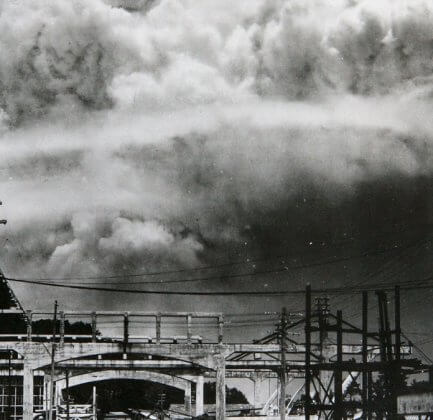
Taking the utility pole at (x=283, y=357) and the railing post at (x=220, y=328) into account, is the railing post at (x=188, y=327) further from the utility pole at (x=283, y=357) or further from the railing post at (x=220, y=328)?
the utility pole at (x=283, y=357)

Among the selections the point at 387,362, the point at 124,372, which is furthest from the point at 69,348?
the point at 387,362

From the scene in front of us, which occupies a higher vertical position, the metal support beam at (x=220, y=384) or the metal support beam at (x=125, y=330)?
the metal support beam at (x=125, y=330)

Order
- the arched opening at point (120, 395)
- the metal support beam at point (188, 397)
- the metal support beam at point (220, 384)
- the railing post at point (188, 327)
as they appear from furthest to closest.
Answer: the arched opening at point (120, 395) < the metal support beam at point (188, 397) < the metal support beam at point (220, 384) < the railing post at point (188, 327)

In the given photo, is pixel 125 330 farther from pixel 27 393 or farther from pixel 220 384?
pixel 27 393

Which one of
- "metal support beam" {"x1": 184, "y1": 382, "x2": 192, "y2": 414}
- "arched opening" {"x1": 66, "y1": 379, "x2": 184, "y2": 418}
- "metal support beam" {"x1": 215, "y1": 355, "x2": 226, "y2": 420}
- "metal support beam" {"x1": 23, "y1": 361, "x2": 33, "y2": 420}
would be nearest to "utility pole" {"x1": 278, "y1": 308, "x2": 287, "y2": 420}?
"metal support beam" {"x1": 215, "y1": 355, "x2": 226, "y2": 420}

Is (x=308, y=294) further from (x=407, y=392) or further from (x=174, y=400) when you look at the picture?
(x=174, y=400)

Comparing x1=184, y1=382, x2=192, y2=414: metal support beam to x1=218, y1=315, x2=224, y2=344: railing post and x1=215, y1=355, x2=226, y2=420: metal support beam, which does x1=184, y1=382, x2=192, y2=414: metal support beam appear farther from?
x1=218, y1=315, x2=224, y2=344: railing post

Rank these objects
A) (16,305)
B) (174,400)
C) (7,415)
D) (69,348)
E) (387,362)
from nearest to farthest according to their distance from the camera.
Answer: (387,362) < (69,348) < (7,415) < (16,305) < (174,400)

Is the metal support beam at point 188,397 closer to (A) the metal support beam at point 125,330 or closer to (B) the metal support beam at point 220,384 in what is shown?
(B) the metal support beam at point 220,384

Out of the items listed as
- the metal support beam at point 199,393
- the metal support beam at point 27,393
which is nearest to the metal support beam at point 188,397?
the metal support beam at point 199,393

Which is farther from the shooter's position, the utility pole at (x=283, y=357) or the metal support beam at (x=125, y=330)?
the utility pole at (x=283, y=357)

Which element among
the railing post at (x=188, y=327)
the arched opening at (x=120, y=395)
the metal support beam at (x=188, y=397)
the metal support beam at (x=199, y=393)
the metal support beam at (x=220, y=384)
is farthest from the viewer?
the arched opening at (x=120, y=395)
